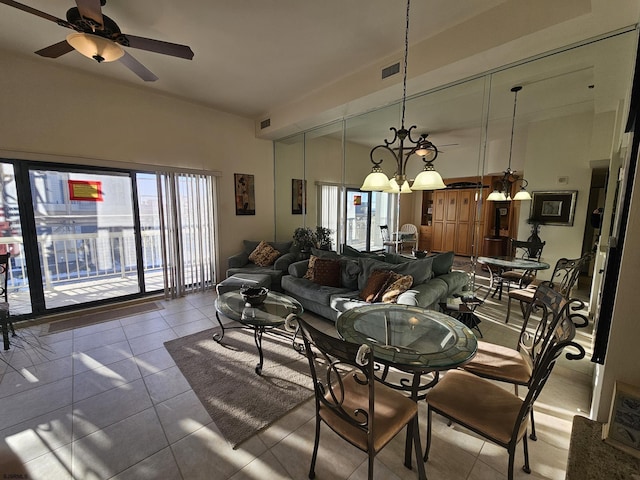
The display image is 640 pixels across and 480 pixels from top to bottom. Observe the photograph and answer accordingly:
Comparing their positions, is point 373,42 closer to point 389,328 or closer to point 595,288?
point 389,328

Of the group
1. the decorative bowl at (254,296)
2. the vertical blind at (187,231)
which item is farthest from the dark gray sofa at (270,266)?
the decorative bowl at (254,296)

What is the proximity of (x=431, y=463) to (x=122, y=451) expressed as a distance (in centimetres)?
192

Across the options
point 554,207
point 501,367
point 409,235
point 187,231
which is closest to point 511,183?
point 554,207

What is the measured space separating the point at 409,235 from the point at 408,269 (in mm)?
3258

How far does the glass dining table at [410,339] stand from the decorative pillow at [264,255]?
2912 mm

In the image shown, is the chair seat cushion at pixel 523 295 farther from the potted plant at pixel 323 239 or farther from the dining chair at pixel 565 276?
the potted plant at pixel 323 239

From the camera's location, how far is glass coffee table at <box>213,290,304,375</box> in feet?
8.24

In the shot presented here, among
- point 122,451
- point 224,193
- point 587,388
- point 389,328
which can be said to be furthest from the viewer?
point 224,193

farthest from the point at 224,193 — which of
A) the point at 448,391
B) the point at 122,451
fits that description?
the point at 448,391

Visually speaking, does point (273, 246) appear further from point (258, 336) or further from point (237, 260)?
point (258, 336)

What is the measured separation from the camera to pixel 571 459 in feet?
3.43

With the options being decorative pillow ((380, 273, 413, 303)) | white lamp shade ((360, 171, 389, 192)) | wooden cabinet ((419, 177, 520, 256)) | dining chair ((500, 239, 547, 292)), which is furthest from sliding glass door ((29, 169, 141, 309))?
wooden cabinet ((419, 177, 520, 256))

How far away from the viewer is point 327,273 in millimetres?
3705

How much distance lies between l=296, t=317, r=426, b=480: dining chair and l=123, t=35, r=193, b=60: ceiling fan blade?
2416 mm
